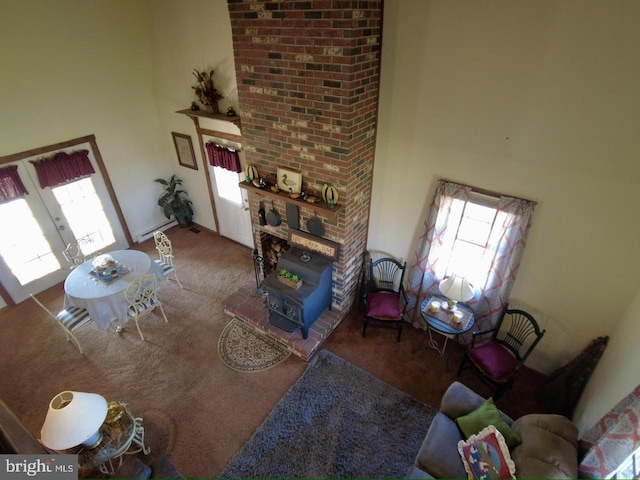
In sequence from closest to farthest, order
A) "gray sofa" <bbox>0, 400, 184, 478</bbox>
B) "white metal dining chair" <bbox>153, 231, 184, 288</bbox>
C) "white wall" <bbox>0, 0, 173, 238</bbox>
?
"gray sofa" <bbox>0, 400, 184, 478</bbox> → "white wall" <bbox>0, 0, 173, 238</bbox> → "white metal dining chair" <bbox>153, 231, 184, 288</bbox>

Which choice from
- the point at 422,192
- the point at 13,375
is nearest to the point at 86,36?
the point at 13,375

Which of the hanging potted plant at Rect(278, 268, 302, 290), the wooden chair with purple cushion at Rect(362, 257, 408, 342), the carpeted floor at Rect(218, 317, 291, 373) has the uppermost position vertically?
the hanging potted plant at Rect(278, 268, 302, 290)

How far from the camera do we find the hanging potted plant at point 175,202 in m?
6.77

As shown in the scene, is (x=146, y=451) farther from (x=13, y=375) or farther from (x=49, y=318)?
(x=49, y=318)

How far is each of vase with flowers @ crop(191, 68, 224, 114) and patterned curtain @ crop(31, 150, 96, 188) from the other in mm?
2125

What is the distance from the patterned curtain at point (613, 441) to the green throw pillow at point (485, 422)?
0.47m

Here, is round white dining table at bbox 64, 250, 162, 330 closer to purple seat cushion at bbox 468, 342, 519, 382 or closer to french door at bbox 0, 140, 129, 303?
french door at bbox 0, 140, 129, 303

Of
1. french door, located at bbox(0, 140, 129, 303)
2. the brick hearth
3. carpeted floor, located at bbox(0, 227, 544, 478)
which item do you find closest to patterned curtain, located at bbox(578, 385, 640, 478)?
carpeted floor, located at bbox(0, 227, 544, 478)

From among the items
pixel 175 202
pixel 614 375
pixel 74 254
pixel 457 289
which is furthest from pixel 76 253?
pixel 614 375

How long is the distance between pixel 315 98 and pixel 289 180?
3.39ft

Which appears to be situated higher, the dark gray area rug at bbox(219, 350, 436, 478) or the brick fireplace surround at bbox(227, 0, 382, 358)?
the brick fireplace surround at bbox(227, 0, 382, 358)

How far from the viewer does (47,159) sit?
16.8ft

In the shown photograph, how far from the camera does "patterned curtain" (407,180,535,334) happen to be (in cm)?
360

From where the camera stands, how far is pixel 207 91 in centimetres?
520
